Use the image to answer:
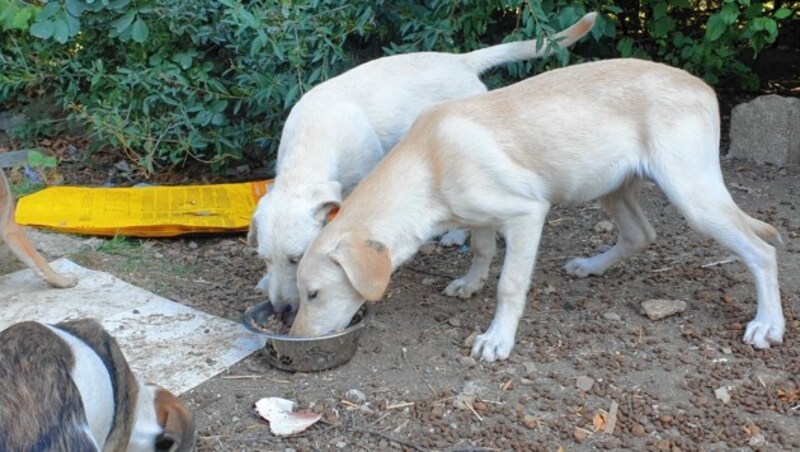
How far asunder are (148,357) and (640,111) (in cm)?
274

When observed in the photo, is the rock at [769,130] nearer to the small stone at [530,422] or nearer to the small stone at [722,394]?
the small stone at [722,394]

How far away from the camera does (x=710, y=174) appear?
4824 millimetres

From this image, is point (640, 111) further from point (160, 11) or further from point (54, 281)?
point (160, 11)

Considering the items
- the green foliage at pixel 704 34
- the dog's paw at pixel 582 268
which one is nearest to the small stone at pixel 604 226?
the dog's paw at pixel 582 268

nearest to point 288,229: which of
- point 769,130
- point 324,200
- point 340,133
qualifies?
point 324,200

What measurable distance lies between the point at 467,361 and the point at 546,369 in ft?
1.26

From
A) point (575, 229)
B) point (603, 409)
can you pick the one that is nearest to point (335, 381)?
point (603, 409)

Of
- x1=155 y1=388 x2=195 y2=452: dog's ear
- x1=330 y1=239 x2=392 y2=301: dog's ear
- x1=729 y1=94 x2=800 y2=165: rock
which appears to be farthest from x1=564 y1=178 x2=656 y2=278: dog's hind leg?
x1=155 y1=388 x2=195 y2=452: dog's ear

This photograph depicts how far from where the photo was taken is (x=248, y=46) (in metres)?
7.19

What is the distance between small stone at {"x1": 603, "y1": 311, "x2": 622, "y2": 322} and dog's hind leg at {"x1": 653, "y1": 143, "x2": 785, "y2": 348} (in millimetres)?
657

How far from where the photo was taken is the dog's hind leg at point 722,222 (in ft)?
15.6

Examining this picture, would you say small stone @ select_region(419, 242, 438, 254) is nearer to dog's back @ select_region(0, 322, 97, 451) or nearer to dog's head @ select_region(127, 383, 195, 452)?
dog's head @ select_region(127, 383, 195, 452)

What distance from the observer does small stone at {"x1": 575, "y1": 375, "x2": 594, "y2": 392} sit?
14.9 feet

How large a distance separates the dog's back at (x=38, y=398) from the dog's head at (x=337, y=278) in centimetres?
150
